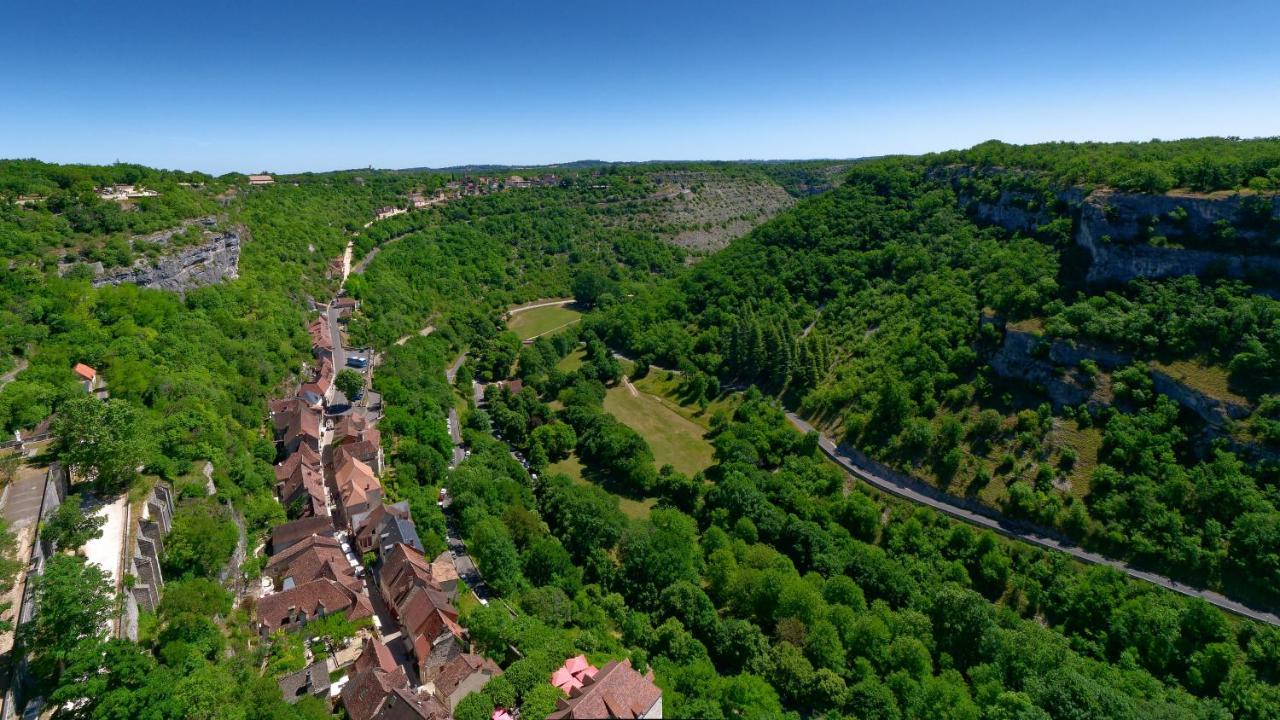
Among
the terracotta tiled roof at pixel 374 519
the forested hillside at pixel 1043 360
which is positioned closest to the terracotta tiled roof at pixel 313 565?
the terracotta tiled roof at pixel 374 519

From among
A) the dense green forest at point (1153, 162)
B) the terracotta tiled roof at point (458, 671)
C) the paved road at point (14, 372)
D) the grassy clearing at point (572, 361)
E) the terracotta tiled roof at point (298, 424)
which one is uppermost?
the dense green forest at point (1153, 162)

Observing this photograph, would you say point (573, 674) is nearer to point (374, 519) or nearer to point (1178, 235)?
point (374, 519)

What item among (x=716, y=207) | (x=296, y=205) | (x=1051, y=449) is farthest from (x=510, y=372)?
(x=716, y=207)

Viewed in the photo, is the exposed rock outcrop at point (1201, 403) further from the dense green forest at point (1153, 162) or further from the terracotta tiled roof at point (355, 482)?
the terracotta tiled roof at point (355, 482)

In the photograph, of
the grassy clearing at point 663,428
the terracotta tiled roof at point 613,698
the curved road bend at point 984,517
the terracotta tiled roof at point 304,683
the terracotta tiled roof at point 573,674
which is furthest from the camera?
the grassy clearing at point 663,428

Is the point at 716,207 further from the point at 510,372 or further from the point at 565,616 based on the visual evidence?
the point at 565,616

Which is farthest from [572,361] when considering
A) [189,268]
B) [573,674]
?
[573,674]
